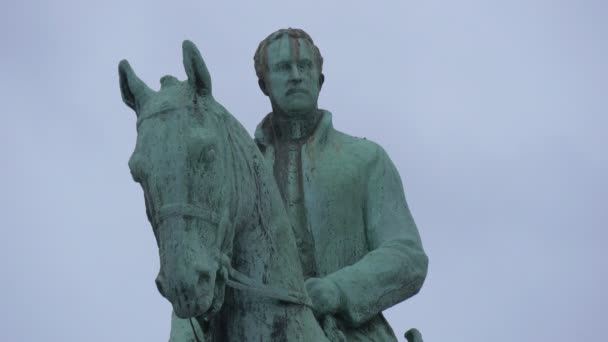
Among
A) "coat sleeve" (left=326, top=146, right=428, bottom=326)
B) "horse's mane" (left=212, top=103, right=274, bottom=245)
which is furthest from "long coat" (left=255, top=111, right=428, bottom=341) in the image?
"horse's mane" (left=212, top=103, right=274, bottom=245)

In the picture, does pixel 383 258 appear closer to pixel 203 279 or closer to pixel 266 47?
pixel 266 47

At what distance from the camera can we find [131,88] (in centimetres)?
821

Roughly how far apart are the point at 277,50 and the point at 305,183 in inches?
37.2

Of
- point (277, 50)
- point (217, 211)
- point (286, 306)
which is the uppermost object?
point (277, 50)

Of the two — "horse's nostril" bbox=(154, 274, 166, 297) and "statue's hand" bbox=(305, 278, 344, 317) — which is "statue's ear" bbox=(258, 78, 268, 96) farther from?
"horse's nostril" bbox=(154, 274, 166, 297)

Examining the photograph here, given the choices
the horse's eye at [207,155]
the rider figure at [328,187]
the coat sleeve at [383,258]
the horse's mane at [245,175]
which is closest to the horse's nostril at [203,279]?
the horse's mane at [245,175]

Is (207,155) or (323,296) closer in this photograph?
(207,155)

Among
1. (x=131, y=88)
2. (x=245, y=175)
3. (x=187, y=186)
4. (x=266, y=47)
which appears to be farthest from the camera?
(x=266, y=47)

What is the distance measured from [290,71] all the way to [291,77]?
0.19 feet

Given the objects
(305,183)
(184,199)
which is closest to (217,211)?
(184,199)

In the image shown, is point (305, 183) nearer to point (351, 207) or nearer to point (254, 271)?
point (351, 207)

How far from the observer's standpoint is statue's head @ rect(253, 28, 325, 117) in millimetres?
10094

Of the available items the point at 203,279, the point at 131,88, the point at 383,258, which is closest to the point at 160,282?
the point at 203,279

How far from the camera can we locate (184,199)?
7.49 metres
